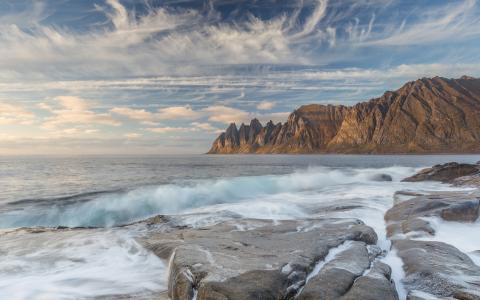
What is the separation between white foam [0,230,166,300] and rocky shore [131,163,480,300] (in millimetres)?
644

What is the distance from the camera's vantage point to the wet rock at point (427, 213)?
10878mm

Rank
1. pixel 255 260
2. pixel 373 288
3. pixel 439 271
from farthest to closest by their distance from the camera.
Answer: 1. pixel 255 260
2. pixel 439 271
3. pixel 373 288

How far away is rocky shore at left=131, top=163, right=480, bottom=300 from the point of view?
546 centimetres

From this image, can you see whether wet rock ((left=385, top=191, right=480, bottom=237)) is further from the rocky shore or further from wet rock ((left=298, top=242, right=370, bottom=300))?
wet rock ((left=298, top=242, right=370, bottom=300))

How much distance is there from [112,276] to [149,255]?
1.44 m

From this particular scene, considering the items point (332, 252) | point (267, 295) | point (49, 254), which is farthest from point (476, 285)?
point (49, 254)

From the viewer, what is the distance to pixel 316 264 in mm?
6793

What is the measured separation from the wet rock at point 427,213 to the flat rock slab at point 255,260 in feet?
6.13

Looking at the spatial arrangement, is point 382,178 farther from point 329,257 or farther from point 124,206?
point 329,257

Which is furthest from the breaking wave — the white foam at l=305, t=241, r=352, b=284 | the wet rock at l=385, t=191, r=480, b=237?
the white foam at l=305, t=241, r=352, b=284

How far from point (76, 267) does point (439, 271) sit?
8726mm

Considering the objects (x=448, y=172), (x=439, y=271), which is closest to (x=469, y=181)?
(x=448, y=172)

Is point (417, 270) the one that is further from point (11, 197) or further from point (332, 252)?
point (11, 197)

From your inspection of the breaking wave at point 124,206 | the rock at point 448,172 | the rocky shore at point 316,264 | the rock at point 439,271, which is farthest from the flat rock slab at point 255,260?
the rock at point 448,172
